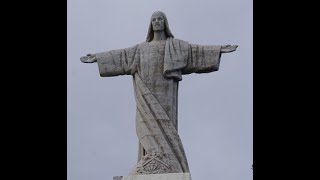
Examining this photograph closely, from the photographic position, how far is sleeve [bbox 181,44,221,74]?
18.2 meters

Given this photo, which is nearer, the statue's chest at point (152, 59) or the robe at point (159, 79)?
the robe at point (159, 79)

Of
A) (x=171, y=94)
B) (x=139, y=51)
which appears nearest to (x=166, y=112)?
(x=171, y=94)

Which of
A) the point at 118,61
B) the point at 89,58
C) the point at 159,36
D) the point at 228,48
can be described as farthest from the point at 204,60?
the point at 89,58

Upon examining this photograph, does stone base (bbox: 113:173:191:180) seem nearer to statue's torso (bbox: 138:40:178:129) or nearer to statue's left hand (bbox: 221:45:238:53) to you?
statue's torso (bbox: 138:40:178:129)

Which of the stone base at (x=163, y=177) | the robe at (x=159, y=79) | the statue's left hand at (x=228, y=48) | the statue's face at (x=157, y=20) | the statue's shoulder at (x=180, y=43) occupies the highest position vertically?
the statue's face at (x=157, y=20)

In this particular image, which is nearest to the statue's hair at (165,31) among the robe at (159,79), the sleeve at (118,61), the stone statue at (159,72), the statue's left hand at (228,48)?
the stone statue at (159,72)

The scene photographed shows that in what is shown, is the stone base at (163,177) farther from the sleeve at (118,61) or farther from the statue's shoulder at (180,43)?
the statue's shoulder at (180,43)

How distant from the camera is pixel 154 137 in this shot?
17469 millimetres

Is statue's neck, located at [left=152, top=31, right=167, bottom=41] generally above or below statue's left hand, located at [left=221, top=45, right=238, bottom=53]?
above

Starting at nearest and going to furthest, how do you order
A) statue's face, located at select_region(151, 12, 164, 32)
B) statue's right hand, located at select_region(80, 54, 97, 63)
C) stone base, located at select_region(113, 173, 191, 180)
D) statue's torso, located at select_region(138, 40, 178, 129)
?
stone base, located at select_region(113, 173, 191, 180) < statue's torso, located at select_region(138, 40, 178, 129) < statue's face, located at select_region(151, 12, 164, 32) < statue's right hand, located at select_region(80, 54, 97, 63)

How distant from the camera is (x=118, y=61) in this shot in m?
18.4

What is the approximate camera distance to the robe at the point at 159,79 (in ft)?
56.8

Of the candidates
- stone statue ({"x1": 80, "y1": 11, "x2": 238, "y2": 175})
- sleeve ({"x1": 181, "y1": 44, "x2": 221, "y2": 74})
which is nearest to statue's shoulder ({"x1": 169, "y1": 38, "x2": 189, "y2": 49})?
stone statue ({"x1": 80, "y1": 11, "x2": 238, "y2": 175})

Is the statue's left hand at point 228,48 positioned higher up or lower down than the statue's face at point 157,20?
lower down
